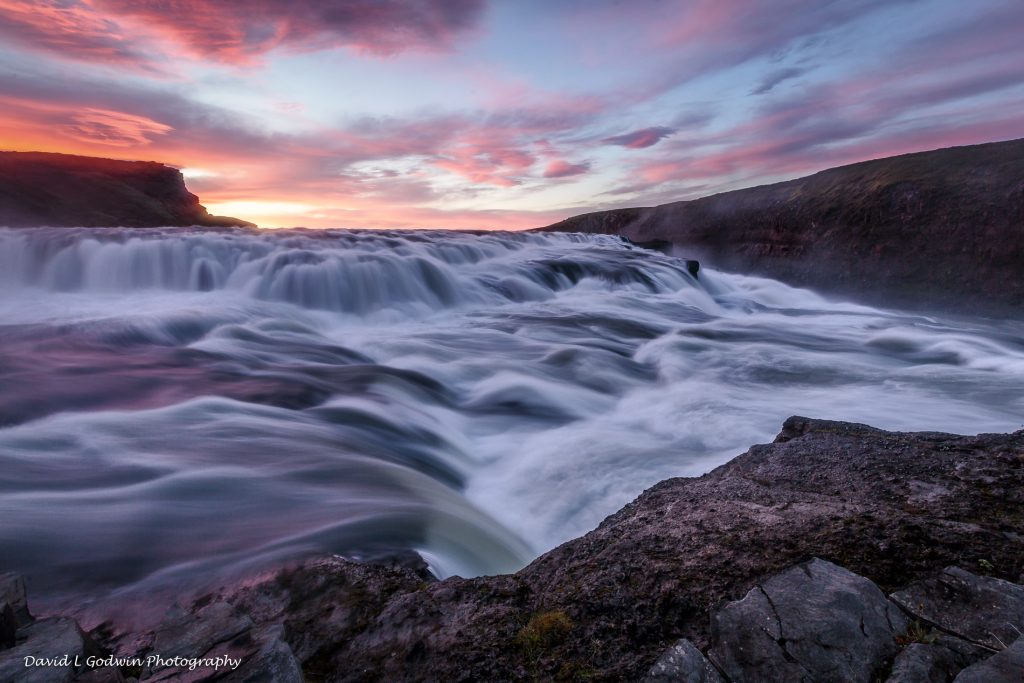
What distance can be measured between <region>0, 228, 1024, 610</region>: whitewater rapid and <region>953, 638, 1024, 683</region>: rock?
6.63ft

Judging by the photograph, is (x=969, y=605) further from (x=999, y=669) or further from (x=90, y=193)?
(x=90, y=193)

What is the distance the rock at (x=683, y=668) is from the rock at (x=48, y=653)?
1552 millimetres

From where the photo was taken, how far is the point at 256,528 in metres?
2.98

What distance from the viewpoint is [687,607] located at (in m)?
1.66

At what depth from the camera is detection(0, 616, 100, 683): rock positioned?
58.6 inches

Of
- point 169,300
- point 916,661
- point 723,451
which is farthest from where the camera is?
point 169,300

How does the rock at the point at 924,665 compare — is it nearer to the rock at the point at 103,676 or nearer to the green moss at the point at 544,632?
the green moss at the point at 544,632

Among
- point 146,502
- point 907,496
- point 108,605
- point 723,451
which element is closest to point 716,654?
point 907,496

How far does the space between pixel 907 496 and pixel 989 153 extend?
61.7 feet

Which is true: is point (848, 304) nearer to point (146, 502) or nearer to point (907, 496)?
point (907, 496)

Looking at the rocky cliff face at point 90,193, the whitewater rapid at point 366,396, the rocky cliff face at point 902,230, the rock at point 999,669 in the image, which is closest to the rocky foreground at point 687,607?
the rock at point 999,669

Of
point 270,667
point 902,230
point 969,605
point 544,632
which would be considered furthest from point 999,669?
point 902,230

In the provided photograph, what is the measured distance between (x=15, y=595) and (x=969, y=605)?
9.36 ft

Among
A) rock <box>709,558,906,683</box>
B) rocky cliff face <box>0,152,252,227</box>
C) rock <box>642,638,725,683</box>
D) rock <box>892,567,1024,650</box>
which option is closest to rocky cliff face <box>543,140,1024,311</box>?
rock <box>892,567,1024,650</box>
